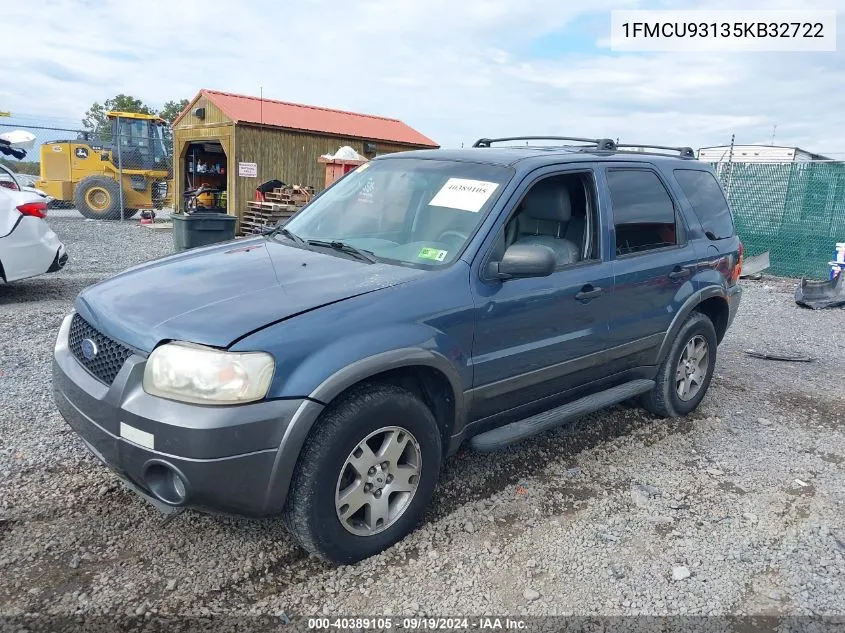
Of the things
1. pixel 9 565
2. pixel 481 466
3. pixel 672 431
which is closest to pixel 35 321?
pixel 9 565

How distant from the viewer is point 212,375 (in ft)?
8.01

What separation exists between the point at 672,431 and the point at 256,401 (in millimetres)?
3367

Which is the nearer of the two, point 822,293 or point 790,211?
point 822,293

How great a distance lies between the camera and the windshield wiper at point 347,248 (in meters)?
3.32

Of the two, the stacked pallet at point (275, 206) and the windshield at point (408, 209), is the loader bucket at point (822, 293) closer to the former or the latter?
the windshield at point (408, 209)

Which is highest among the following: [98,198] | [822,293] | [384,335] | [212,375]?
[384,335]

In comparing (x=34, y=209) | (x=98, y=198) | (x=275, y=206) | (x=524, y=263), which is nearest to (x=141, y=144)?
(x=98, y=198)

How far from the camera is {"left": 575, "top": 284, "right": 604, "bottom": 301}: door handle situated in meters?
3.67

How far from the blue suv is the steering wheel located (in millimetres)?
11

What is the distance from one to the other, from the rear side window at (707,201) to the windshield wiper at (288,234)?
9.10ft

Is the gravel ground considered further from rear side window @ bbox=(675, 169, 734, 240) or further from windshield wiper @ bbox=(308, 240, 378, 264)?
rear side window @ bbox=(675, 169, 734, 240)

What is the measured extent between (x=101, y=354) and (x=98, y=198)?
18.8m

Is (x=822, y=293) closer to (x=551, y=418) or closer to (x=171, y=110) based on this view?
(x=551, y=418)

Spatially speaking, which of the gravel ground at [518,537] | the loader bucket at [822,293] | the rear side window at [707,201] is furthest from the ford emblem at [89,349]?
the loader bucket at [822,293]
